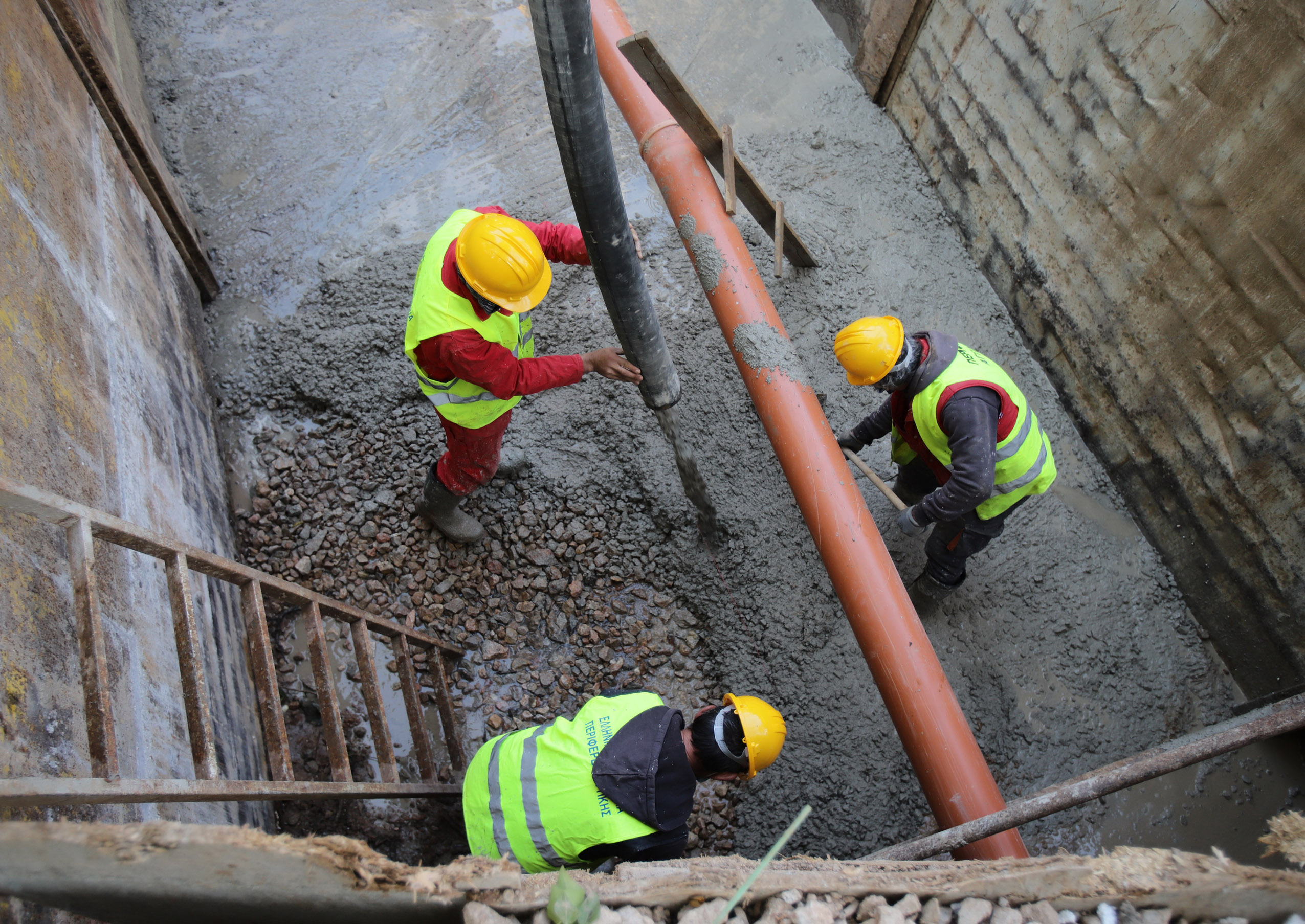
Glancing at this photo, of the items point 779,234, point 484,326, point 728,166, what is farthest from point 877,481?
point 484,326

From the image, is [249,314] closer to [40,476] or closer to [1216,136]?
[40,476]

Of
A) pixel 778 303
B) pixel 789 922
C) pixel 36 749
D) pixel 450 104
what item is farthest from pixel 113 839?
pixel 450 104

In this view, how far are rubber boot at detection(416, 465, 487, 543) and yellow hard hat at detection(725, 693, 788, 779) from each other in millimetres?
1991

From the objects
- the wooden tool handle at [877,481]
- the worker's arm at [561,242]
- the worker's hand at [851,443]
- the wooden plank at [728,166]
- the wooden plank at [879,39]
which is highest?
the wooden plank at [879,39]

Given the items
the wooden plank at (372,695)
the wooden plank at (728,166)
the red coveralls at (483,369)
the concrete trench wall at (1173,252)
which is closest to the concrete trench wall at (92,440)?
the wooden plank at (372,695)

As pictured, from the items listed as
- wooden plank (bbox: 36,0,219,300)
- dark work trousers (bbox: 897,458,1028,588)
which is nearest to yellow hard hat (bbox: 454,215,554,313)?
dark work trousers (bbox: 897,458,1028,588)

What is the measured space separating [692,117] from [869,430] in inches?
72.7

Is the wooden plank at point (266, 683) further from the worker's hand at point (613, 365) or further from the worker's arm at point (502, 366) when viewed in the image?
the worker's hand at point (613, 365)

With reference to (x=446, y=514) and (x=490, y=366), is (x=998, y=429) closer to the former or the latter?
(x=490, y=366)

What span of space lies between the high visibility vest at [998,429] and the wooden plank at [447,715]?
2.62 metres

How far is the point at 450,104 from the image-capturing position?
551cm

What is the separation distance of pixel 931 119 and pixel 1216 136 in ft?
6.66

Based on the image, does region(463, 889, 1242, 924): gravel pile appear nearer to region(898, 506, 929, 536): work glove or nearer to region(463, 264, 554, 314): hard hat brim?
region(898, 506, 929, 536): work glove

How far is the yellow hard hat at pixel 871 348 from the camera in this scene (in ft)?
10.0
